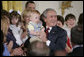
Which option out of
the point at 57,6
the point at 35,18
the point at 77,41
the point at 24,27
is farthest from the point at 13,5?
the point at 77,41

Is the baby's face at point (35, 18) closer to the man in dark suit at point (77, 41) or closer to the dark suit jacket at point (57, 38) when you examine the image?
the dark suit jacket at point (57, 38)

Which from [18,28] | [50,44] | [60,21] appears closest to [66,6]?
[60,21]

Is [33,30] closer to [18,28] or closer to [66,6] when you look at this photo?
[18,28]

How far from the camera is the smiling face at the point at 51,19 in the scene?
3723mm

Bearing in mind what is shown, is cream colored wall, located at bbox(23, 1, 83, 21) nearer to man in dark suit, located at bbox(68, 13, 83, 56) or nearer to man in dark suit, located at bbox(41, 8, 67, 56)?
man in dark suit, located at bbox(41, 8, 67, 56)

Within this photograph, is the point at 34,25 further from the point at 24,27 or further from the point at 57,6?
the point at 57,6

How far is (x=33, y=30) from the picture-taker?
12.2ft

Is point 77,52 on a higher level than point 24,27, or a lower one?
higher

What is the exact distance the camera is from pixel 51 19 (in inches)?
147

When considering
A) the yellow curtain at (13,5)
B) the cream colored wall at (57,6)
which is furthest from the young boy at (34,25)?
the cream colored wall at (57,6)

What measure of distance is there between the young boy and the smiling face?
12 centimetres

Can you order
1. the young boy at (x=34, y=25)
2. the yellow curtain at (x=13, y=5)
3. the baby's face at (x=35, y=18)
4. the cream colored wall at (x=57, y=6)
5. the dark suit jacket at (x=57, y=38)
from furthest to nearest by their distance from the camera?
1. the cream colored wall at (x=57, y=6)
2. the yellow curtain at (x=13, y=5)
3. the baby's face at (x=35, y=18)
4. the young boy at (x=34, y=25)
5. the dark suit jacket at (x=57, y=38)

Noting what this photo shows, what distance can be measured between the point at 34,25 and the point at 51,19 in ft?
0.83

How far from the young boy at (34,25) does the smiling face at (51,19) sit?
0.12 metres
